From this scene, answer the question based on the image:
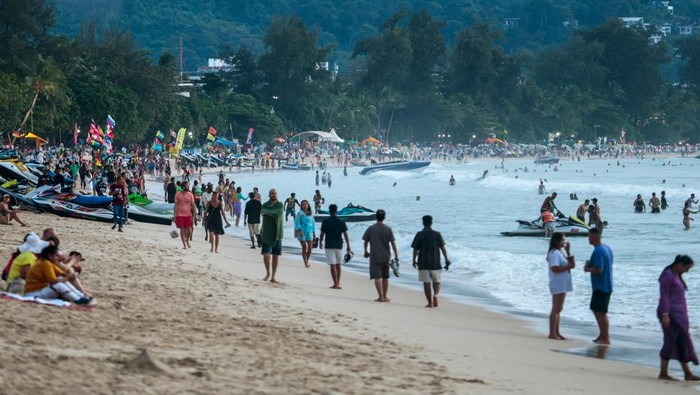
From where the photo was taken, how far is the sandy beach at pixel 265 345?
834 cm

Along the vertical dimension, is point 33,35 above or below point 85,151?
above

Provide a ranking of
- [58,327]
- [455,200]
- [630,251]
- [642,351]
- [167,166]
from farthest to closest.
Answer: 1. [167,166]
2. [455,200]
3. [630,251]
4. [642,351]
5. [58,327]

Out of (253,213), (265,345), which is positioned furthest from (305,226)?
(265,345)

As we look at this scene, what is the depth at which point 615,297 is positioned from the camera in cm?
1777

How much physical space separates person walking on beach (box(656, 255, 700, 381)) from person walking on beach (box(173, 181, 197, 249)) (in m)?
11.4

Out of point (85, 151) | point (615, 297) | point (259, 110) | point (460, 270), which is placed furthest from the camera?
point (259, 110)

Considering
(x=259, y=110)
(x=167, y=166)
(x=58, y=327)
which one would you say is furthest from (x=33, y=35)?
(x=58, y=327)

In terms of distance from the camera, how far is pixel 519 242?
97.9ft

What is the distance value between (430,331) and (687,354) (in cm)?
329

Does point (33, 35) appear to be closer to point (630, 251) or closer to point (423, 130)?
point (630, 251)

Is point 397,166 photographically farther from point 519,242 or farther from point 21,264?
point 21,264

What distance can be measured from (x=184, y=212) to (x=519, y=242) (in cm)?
1151

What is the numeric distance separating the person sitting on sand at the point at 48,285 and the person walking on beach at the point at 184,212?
9.25m

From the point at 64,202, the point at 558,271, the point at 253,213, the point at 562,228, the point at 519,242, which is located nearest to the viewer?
the point at 558,271
